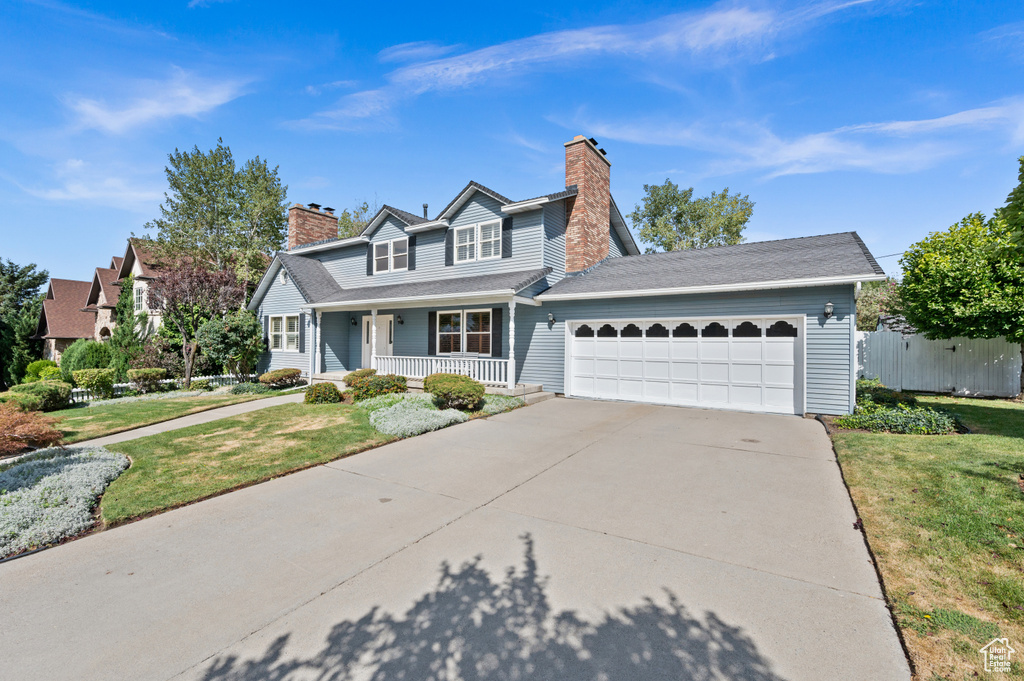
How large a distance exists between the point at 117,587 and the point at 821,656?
518 centimetres

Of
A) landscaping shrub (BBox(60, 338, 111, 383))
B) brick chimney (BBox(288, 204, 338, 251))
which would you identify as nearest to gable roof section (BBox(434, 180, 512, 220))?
brick chimney (BBox(288, 204, 338, 251))

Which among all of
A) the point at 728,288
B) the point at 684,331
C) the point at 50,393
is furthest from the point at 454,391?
A: the point at 50,393

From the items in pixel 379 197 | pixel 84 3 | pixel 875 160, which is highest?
pixel 379 197

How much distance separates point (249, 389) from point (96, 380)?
514cm

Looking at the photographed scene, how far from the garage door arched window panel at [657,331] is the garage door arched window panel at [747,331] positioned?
5.51 ft

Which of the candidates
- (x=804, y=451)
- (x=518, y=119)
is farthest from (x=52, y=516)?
(x=518, y=119)

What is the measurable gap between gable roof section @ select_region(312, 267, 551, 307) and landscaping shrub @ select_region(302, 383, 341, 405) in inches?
146

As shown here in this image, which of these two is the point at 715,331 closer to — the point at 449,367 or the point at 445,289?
the point at 449,367

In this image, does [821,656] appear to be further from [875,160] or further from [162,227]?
[162,227]

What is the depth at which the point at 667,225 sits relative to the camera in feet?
111

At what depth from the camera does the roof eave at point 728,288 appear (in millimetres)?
9039

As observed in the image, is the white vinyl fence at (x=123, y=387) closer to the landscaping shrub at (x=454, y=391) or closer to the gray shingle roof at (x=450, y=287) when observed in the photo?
the gray shingle roof at (x=450, y=287)

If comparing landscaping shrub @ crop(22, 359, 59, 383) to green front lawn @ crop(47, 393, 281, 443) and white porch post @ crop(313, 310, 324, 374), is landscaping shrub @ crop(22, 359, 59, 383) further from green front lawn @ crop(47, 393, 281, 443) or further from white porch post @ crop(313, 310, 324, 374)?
white porch post @ crop(313, 310, 324, 374)

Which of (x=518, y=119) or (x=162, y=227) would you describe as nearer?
(x=518, y=119)
